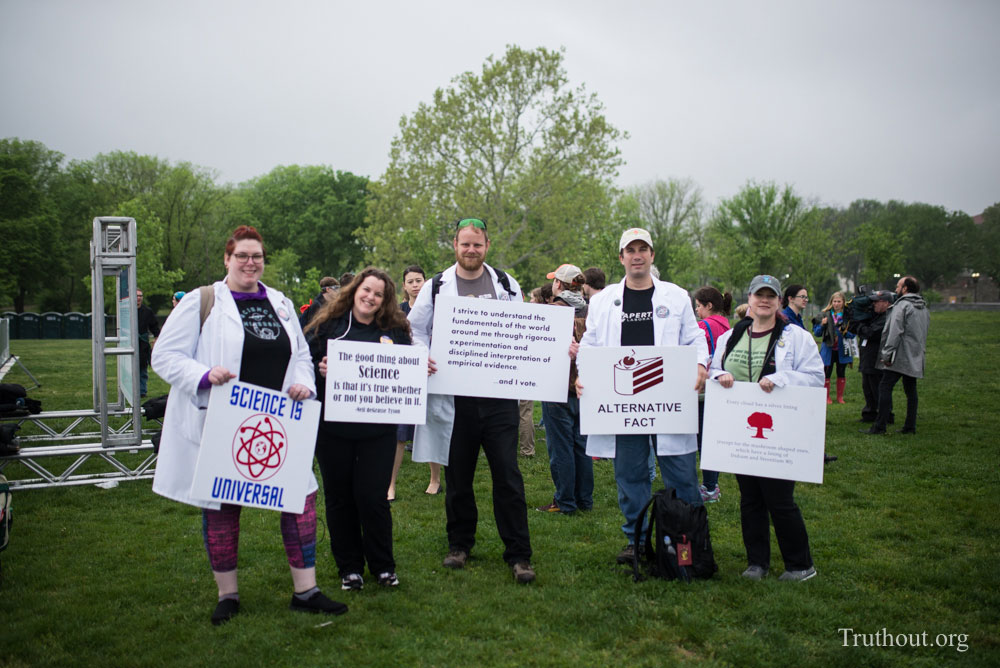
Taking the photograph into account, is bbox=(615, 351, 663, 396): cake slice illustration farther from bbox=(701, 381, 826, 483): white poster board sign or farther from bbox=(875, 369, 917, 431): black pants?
bbox=(875, 369, 917, 431): black pants

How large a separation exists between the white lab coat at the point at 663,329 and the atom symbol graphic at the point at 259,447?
7.27ft

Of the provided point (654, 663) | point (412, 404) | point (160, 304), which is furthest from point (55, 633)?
point (160, 304)

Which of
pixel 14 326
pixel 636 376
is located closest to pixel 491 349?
pixel 636 376

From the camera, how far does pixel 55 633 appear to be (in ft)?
13.7

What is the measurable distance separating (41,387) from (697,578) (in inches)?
685

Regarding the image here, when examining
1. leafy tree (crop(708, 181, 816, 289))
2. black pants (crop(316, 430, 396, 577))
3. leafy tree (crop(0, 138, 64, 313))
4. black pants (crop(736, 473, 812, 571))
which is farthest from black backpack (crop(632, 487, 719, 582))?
leafy tree (crop(0, 138, 64, 313))

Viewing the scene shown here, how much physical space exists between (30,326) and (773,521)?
159 ft

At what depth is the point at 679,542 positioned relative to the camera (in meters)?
4.87

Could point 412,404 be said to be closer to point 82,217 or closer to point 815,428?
point 815,428

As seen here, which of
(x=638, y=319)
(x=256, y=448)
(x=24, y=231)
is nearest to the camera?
(x=256, y=448)

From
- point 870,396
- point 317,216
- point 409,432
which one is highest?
point 317,216

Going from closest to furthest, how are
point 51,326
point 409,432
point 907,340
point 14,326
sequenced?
point 409,432, point 907,340, point 14,326, point 51,326

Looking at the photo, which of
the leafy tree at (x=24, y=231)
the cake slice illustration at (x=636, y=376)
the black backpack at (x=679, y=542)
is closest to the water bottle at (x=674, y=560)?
the black backpack at (x=679, y=542)

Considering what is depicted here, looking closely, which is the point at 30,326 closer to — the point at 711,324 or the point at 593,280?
the point at 593,280
